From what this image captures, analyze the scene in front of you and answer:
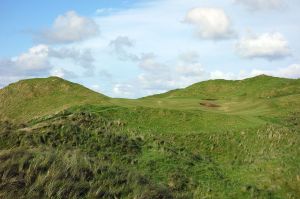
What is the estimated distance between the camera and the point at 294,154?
2417 centimetres

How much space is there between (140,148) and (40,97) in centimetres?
2106

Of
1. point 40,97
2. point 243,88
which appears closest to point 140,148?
point 40,97

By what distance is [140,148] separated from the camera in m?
21.2

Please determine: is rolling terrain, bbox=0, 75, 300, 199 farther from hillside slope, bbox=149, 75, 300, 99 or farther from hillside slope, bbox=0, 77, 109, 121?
hillside slope, bbox=149, 75, 300, 99

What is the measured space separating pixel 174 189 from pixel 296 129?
1599 centimetres

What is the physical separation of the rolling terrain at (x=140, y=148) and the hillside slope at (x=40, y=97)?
0.31 ft

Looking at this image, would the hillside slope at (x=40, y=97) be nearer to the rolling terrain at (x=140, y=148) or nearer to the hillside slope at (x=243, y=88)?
the rolling terrain at (x=140, y=148)

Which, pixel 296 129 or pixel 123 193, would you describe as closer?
pixel 123 193

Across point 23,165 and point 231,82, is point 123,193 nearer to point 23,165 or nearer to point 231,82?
point 23,165

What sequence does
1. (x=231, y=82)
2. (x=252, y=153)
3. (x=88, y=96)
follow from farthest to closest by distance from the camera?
(x=231, y=82) → (x=88, y=96) → (x=252, y=153)

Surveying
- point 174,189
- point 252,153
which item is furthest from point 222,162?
point 174,189

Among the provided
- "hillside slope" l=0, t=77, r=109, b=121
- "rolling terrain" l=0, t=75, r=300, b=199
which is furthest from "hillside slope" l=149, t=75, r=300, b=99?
"hillside slope" l=0, t=77, r=109, b=121

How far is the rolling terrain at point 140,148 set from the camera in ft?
36.2

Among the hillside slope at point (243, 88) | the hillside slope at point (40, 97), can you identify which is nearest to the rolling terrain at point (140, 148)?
the hillside slope at point (40, 97)
